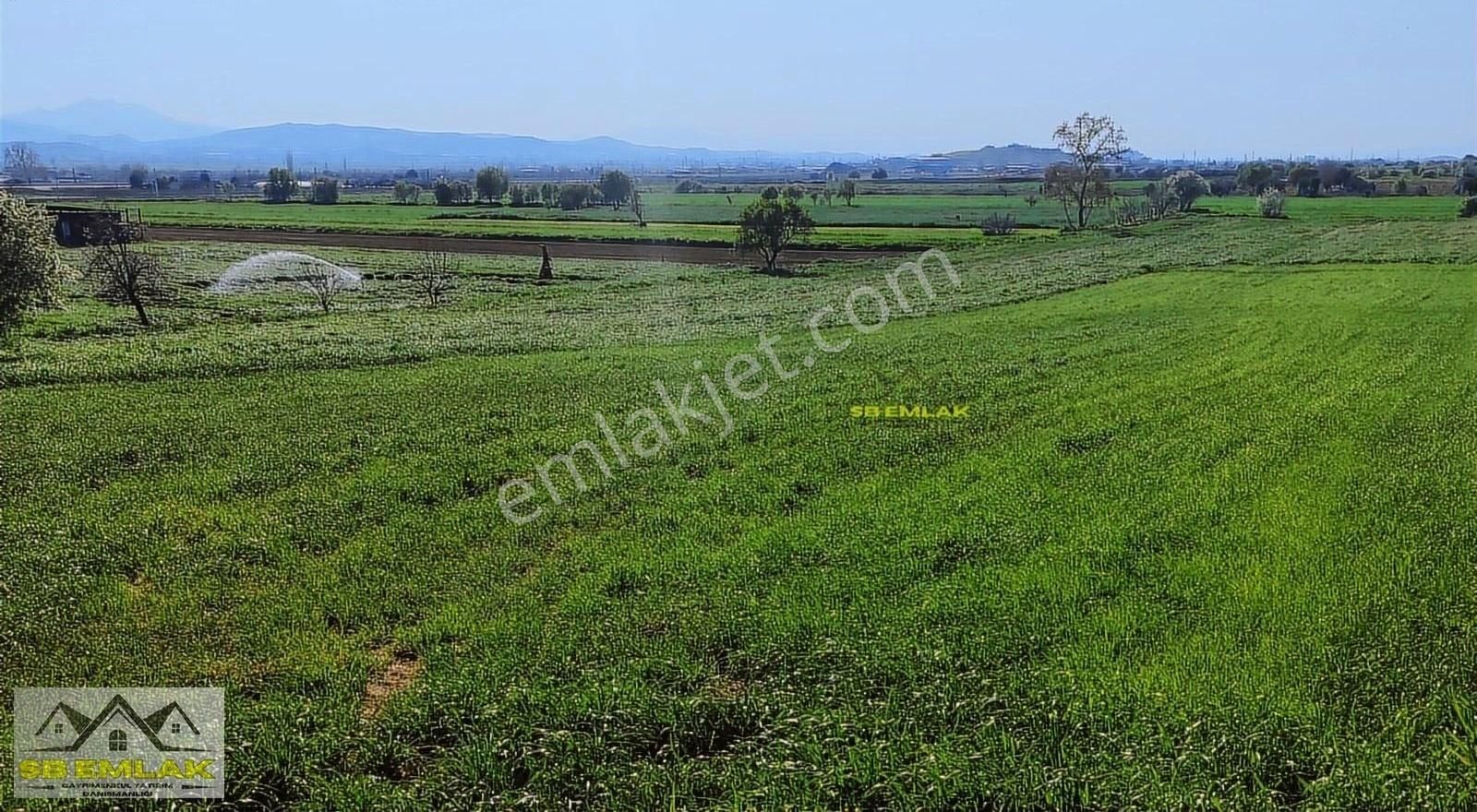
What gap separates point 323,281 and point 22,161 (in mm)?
12436

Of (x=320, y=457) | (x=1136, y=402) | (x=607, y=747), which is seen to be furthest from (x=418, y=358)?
(x=607, y=747)

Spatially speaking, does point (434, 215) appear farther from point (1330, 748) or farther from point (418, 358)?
point (1330, 748)

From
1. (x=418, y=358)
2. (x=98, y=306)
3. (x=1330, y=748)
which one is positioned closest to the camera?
(x=1330, y=748)

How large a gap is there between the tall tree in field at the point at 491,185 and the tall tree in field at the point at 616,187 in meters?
14.3

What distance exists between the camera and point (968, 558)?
6.66 metres

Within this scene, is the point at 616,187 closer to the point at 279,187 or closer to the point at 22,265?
the point at 279,187

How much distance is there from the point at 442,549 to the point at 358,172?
106 meters

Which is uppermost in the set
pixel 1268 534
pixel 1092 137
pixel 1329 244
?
pixel 1092 137

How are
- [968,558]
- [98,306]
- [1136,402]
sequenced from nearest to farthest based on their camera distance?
[968,558], [1136,402], [98,306]
